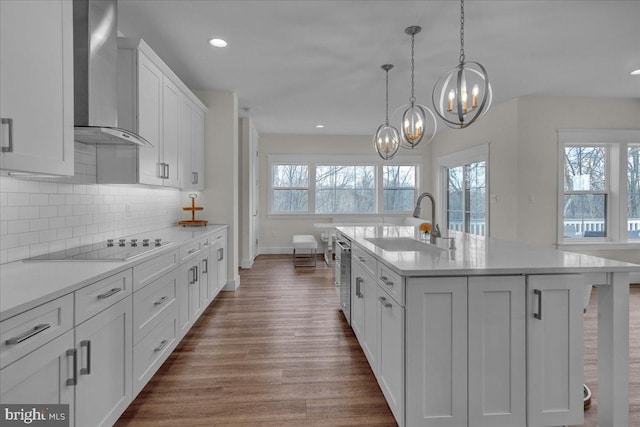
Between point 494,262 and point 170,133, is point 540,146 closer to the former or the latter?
point 494,262

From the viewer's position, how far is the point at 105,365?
60.1 inches

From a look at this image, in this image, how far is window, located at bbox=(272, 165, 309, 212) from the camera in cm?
733

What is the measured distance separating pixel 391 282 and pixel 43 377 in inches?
57.6

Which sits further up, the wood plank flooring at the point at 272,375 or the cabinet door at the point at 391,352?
the cabinet door at the point at 391,352

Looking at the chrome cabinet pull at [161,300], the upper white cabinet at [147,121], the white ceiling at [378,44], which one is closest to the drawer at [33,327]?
the chrome cabinet pull at [161,300]

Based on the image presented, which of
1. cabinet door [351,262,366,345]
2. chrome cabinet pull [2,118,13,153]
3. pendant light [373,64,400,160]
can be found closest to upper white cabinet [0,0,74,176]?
chrome cabinet pull [2,118,13,153]

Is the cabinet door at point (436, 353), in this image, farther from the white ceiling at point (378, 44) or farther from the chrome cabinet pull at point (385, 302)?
the white ceiling at point (378, 44)

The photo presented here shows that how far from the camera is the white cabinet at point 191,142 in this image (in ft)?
11.3

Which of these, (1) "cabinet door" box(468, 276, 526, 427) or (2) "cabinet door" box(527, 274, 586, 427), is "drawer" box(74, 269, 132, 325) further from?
(2) "cabinet door" box(527, 274, 586, 427)

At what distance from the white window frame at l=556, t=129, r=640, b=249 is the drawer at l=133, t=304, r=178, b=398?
5093 millimetres

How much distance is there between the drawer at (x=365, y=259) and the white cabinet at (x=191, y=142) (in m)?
1.99

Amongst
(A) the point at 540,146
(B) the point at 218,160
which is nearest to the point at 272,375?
(B) the point at 218,160

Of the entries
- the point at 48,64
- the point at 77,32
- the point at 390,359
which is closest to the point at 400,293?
the point at 390,359

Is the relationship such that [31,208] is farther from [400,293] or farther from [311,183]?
[311,183]
